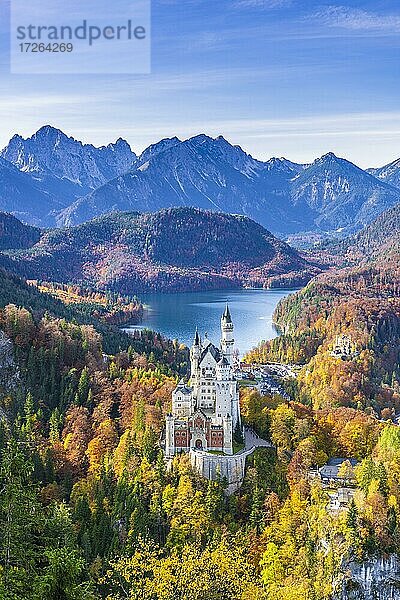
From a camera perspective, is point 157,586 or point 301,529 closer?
point 157,586

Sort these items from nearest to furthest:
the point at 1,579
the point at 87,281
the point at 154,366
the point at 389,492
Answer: the point at 1,579, the point at 389,492, the point at 154,366, the point at 87,281

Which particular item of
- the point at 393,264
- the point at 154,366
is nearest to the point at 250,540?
the point at 154,366

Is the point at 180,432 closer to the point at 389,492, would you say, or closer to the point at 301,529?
the point at 301,529

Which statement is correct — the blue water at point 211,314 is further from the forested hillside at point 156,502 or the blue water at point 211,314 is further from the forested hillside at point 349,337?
the forested hillside at point 156,502

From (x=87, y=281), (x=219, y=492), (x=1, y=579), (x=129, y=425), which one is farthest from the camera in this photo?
(x=87, y=281)

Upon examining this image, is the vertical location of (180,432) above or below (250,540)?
above

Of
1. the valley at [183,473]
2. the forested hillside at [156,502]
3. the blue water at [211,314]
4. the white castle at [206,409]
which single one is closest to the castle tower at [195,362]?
the white castle at [206,409]

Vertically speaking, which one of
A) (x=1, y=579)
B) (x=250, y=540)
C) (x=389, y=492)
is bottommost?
(x=250, y=540)

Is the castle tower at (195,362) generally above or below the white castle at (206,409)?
above
